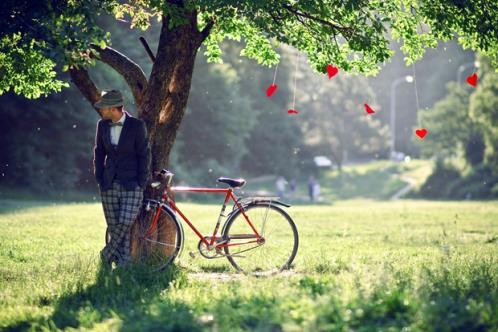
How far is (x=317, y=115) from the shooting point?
255 ft

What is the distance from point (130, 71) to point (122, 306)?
3763mm

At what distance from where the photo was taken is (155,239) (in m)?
9.16

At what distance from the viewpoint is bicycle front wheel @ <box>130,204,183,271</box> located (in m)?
9.01

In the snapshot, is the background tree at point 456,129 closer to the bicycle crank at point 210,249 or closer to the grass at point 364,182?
the grass at point 364,182

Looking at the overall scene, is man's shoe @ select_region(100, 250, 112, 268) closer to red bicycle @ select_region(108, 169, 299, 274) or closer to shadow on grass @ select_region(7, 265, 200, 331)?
shadow on grass @ select_region(7, 265, 200, 331)

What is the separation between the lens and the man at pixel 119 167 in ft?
29.0

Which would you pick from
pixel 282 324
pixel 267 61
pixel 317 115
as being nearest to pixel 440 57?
pixel 317 115

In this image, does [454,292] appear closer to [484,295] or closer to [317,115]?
[484,295]

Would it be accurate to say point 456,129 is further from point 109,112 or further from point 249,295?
point 249,295

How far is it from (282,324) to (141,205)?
3.59 metres

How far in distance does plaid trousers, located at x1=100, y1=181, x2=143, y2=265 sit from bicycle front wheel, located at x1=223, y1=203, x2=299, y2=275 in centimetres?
109

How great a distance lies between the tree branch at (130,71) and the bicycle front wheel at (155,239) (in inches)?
64.0

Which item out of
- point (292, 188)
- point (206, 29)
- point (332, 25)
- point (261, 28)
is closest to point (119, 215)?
point (206, 29)

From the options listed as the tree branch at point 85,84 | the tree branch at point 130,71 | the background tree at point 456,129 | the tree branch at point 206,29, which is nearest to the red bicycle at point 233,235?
the tree branch at point 130,71
